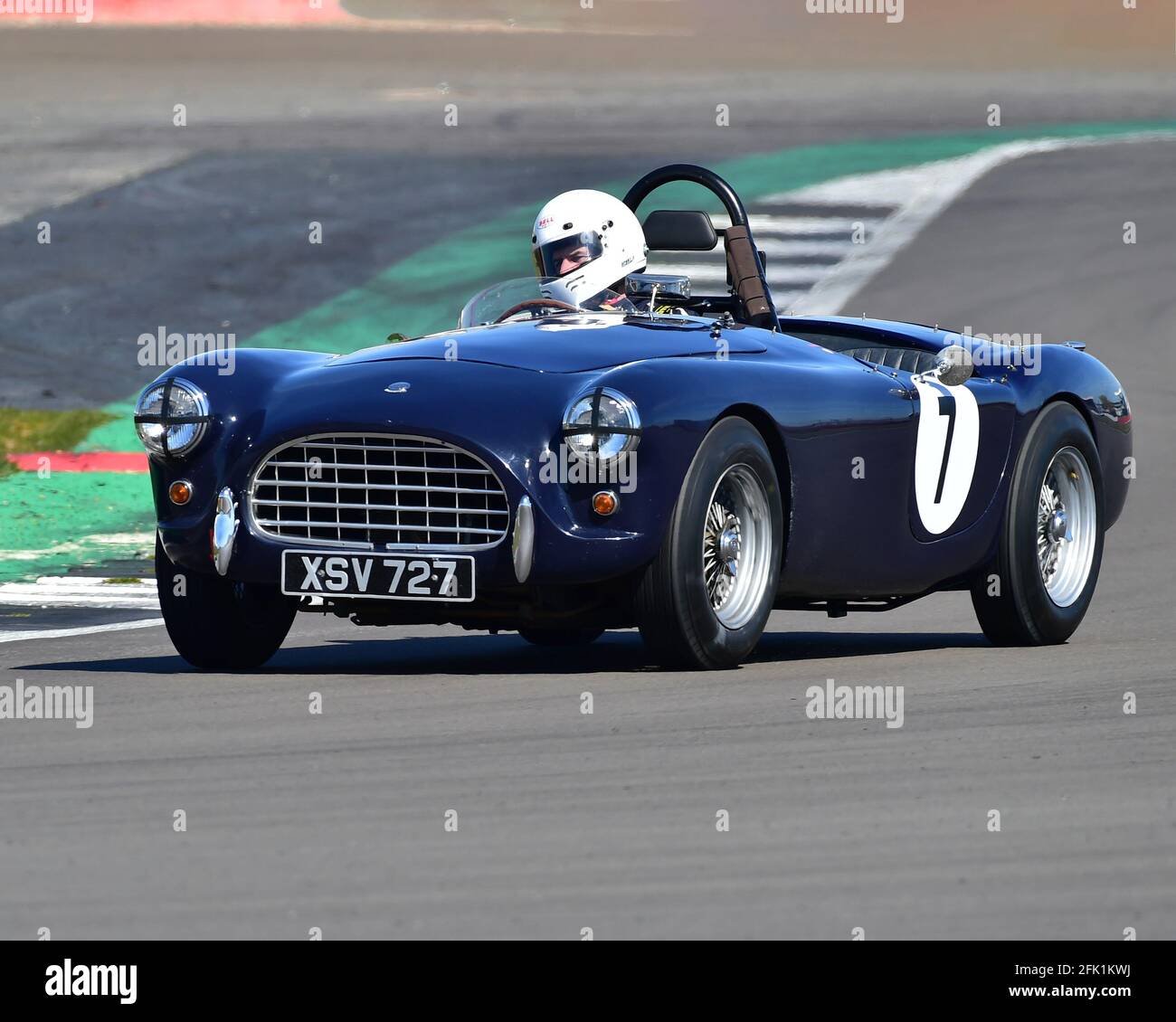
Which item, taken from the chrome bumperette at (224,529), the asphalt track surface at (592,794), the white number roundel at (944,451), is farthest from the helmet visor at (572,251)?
the chrome bumperette at (224,529)

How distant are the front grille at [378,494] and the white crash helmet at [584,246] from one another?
5.62 ft

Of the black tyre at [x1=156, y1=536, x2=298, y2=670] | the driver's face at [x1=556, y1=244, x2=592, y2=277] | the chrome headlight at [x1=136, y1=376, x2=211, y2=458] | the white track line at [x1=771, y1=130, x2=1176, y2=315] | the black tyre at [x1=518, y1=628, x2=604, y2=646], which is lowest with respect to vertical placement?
the black tyre at [x1=518, y1=628, x2=604, y2=646]

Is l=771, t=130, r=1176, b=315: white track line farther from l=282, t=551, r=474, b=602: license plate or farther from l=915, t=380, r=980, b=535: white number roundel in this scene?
l=282, t=551, r=474, b=602: license plate

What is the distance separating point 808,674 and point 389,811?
2.78 meters

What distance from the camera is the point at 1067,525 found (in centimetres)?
945

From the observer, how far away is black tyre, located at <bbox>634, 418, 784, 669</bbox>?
7348 millimetres

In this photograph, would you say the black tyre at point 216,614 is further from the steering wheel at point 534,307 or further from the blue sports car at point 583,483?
the steering wheel at point 534,307

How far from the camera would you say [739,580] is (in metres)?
7.78

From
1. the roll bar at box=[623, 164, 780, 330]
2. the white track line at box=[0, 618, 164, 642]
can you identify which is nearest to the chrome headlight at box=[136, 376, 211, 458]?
the white track line at box=[0, 618, 164, 642]

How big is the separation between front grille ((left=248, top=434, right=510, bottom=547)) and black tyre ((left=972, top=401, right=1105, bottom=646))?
2.48 m

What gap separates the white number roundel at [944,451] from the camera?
8562mm
